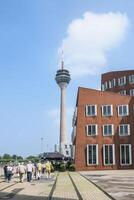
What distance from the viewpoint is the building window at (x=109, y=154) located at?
7000 centimetres

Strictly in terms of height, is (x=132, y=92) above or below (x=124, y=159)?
above

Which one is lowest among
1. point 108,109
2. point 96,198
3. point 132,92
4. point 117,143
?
point 96,198

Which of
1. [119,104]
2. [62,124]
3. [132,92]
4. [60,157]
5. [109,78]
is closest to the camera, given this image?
[60,157]

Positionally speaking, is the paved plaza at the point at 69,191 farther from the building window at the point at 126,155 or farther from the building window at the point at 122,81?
the building window at the point at 122,81

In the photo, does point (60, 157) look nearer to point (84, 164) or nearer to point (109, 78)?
point (84, 164)

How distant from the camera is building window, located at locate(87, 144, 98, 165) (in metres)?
70.6

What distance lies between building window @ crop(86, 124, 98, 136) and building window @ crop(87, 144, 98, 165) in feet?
6.25

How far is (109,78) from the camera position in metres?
99.6

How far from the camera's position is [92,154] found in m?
71.2

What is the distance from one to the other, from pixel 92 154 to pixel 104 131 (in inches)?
160

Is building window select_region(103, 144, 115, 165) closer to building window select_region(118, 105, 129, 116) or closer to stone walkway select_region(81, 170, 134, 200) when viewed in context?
building window select_region(118, 105, 129, 116)

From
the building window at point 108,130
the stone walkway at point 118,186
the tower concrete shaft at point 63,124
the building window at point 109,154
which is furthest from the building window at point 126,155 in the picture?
the tower concrete shaft at point 63,124

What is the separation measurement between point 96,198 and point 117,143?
50059 millimetres

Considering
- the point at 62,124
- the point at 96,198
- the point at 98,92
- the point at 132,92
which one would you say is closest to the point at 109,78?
the point at 132,92
